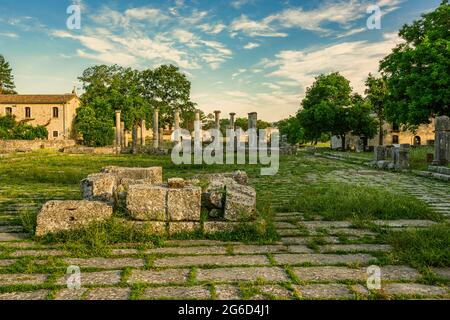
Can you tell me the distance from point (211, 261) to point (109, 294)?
142cm

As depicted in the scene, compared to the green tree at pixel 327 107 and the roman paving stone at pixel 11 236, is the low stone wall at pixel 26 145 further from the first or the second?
the roman paving stone at pixel 11 236

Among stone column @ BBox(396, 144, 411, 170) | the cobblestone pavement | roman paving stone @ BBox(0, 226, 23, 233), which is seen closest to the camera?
the cobblestone pavement

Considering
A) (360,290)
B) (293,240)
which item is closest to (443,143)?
(293,240)

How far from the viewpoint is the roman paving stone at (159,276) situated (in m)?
3.99

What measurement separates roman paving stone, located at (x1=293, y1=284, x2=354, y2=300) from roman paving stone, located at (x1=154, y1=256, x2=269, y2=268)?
0.88 metres

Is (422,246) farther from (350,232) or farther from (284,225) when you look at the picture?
(284,225)

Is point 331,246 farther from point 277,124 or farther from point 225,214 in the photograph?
point 277,124

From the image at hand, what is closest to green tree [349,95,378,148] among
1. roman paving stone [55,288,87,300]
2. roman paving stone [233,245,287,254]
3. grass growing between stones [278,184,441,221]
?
grass growing between stones [278,184,441,221]

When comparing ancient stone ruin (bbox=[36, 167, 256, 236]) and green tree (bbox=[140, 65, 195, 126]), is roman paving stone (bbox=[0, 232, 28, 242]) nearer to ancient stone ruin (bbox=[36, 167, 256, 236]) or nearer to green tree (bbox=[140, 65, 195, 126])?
ancient stone ruin (bbox=[36, 167, 256, 236])

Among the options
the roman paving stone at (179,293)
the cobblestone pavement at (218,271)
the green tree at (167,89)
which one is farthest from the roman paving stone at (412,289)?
the green tree at (167,89)

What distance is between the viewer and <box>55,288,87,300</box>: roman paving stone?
3.54 meters

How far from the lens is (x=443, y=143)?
16.9 metres

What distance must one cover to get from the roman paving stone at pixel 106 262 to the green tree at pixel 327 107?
130 feet
